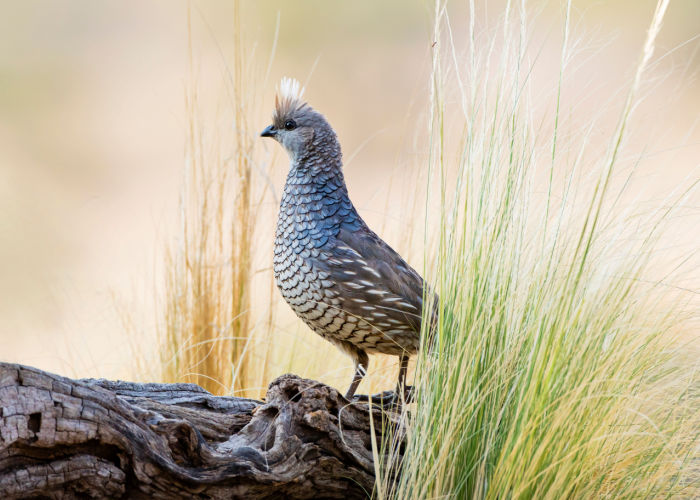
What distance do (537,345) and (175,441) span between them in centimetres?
94

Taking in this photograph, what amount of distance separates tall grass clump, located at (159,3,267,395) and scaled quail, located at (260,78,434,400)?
648mm

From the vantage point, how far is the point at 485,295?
210 cm

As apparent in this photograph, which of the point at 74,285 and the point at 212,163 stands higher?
the point at 212,163

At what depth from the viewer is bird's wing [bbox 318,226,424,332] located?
263cm

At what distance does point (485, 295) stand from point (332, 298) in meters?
0.67

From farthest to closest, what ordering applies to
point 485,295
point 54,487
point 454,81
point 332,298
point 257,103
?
1. point 257,103
2. point 454,81
3. point 332,298
4. point 485,295
5. point 54,487

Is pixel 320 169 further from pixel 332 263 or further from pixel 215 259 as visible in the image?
pixel 215 259

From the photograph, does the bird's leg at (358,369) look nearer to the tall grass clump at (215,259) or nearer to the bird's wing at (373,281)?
the bird's wing at (373,281)

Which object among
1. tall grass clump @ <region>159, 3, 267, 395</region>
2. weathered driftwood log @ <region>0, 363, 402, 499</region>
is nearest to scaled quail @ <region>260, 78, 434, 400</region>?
weathered driftwood log @ <region>0, 363, 402, 499</region>

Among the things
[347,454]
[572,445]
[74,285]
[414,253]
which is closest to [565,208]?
[572,445]

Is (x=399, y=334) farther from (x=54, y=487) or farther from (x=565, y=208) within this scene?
(x=54, y=487)

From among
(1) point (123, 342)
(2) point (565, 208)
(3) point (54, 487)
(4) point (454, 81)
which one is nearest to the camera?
(3) point (54, 487)

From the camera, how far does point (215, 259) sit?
3572mm

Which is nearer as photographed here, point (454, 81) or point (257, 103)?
point (454, 81)
